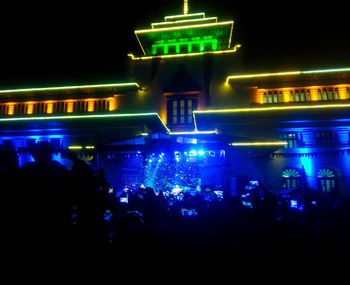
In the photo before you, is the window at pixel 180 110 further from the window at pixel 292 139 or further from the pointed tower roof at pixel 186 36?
the window at pixel 292 139

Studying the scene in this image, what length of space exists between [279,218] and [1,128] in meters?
20.6

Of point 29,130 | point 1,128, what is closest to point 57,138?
point 29,130

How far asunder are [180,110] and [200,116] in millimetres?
4756

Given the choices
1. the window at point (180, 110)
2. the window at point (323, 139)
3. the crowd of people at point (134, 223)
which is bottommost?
the crowd of people at point (134, 223)

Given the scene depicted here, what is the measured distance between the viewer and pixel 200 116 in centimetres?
1752

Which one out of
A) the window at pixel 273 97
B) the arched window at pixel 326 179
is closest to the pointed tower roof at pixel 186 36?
the window at pixel 273 97

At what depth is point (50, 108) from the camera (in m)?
23.6

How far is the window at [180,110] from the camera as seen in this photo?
71.1 ft

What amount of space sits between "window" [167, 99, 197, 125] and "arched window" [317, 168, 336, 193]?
9915 mm

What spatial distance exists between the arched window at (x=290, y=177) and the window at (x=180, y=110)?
316 inches

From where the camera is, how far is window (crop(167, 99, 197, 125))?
2166 centimetres

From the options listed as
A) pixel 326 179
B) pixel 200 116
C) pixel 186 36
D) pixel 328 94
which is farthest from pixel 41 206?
pixel 186 36

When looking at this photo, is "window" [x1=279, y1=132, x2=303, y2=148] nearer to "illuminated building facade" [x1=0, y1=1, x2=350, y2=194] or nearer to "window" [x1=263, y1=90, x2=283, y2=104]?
"illuminated building facade" [x1=0, y1=1, x2=350, y2=194]

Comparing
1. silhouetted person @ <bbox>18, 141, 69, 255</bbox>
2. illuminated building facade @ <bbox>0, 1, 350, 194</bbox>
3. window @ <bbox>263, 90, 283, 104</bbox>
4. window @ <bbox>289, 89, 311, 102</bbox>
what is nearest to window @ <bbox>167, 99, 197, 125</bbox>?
illuminated building facade @ <bbox>0, 1, 350, 194</bbox>
